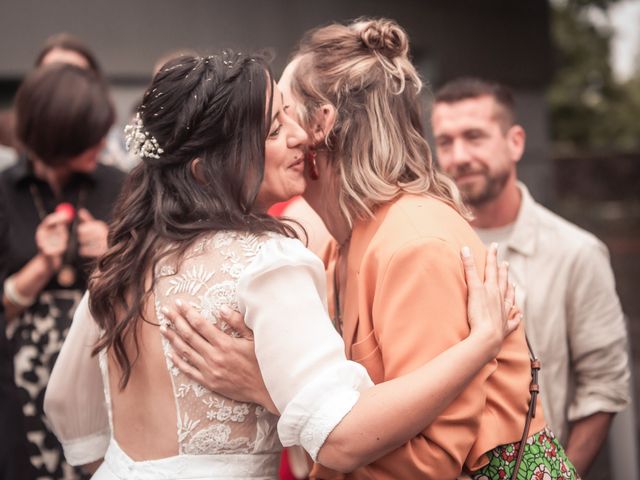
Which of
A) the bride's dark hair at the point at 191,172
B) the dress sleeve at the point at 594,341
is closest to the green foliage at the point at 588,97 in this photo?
the dress sleeve at the point at 594,341

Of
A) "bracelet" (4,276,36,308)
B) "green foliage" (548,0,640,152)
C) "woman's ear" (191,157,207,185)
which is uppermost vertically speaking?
"woman's ear" (191,157,207,185)

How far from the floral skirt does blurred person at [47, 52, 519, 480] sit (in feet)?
0.97

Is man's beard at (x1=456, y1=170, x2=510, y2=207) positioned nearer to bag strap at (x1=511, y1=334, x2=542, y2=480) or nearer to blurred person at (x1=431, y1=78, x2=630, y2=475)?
blurred person at (x1=431, y1=78, x2=630, y2=475)

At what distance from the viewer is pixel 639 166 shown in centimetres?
2450

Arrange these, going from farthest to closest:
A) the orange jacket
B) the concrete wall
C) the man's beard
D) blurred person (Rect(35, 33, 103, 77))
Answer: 1. the concrete wall
2. blurred person (Rect(35, 33, 103, 77))
3. the man's beard
4. the orange jacket

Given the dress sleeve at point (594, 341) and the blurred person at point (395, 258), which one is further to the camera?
the dress sleeve at point (594, 341)

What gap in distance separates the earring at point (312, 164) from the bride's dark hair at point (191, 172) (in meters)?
0.31

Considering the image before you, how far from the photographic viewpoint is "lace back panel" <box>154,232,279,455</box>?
7.03ft

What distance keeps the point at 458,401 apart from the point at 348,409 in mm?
288

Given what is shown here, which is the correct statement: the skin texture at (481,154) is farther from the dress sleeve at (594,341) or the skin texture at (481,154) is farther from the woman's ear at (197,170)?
the woman's ear at (197,170)

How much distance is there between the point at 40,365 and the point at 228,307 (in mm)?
1764

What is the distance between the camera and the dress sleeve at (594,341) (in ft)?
11.0

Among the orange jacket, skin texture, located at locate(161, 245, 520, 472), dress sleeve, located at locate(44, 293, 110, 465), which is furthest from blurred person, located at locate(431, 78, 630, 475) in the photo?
dress sleeve, located at locate(44, 293, 110, 465)

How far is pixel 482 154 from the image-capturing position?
12.4ft
